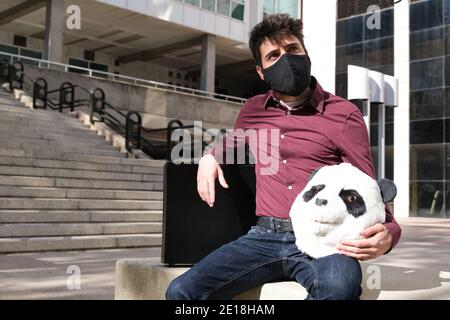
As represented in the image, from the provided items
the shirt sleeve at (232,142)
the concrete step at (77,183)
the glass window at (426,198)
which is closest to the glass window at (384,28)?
the glass window at (426,198)

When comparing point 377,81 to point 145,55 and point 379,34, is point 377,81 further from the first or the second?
point 145,55

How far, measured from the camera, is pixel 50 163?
9750 millimetres

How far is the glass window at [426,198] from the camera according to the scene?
72.7ft

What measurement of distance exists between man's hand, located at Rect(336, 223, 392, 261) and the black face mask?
31.7 inches

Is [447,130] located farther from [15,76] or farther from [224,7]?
[15,76]

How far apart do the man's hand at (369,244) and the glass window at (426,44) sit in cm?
2279

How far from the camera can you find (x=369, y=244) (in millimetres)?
2211

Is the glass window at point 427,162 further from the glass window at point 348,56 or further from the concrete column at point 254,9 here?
the concrete column at point 254,9

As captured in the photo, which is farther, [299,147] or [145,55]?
[145,55]

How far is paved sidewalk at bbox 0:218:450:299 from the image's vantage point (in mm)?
2715

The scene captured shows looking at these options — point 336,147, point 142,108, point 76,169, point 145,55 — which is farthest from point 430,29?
point 336,147

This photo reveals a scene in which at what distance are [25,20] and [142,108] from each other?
33.8 feet

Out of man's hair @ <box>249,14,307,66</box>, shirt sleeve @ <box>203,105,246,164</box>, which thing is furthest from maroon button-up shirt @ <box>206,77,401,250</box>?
man's hair @ <box>249,14,307,66</box>
